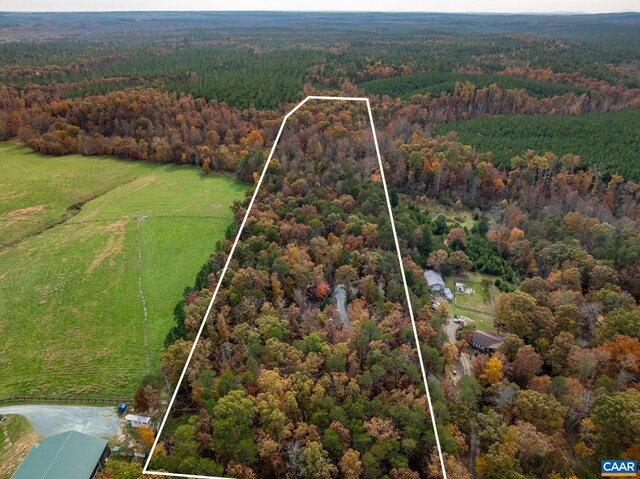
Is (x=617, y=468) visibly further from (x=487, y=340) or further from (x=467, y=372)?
(x=487, y=340)

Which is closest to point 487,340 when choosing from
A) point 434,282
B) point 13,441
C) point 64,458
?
point 434,282

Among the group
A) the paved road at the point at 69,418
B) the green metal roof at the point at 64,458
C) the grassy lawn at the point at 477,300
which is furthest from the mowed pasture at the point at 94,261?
the grassy lawn at the point at 477,300

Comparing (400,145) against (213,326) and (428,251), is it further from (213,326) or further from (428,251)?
(213,326)

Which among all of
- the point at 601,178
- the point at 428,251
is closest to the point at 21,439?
the point at 428,251

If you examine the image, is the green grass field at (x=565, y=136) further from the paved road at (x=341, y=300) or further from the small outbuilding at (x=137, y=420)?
the small outbuilding at (x=137, y=420)

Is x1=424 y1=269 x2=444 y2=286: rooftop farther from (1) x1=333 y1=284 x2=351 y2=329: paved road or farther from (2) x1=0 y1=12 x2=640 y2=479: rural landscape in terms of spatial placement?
(1) x1=333 y1=284 x2=351 y2=329: paved road

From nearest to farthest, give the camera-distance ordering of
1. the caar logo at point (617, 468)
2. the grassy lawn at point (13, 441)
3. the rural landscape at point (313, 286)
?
the rural landscape at point (313, 286) → the caar logo at point (617, 468) → the grassy lawn at point (13, 441)
